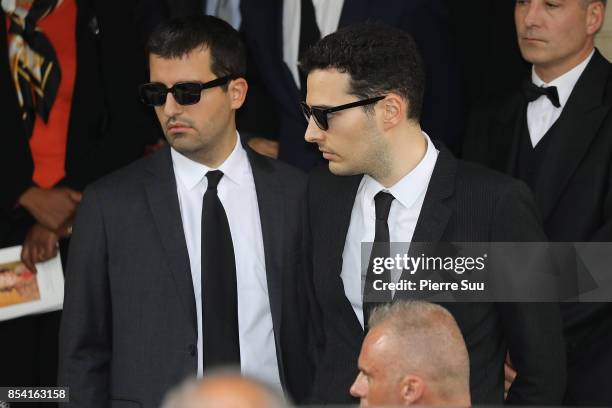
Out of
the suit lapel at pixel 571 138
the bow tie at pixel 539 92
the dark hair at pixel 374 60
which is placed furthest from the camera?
the bow tie at pixel 539 92

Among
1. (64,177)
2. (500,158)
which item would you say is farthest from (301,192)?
(64,177)

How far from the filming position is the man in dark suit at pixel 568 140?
5.08 m

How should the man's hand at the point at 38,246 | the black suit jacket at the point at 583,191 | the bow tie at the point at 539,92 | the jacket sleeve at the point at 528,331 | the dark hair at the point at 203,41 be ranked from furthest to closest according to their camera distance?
the man's hand at the point at 38,246, the bow tie at the point at 539,92, the black suit jacket at the point at 583,191, the dark hair at the point at 203,41, the jacket sleeve at the point at 528,331

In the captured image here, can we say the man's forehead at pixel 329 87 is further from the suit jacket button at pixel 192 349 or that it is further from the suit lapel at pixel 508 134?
the suit lapel at pixel 508 134

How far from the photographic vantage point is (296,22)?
593 cm

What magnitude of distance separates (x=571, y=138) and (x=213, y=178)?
61.6 inches

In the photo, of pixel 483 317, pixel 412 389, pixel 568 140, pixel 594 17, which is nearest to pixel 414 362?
pixel 412 389

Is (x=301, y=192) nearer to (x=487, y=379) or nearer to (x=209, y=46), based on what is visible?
(x=209, y=46)

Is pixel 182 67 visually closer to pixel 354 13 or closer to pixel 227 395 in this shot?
pixel 354 13

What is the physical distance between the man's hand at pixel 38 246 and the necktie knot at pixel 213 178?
117cm

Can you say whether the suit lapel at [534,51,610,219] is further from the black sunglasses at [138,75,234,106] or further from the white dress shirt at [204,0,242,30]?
the white dress shirt at [204,0,242,30]

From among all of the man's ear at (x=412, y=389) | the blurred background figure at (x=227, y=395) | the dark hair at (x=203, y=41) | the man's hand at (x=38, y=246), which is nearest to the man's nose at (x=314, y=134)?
the dark hair at (x=203, y=41)

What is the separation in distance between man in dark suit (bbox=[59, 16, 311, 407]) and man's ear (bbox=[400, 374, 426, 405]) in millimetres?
1250

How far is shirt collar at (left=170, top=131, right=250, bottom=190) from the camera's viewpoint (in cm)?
485
